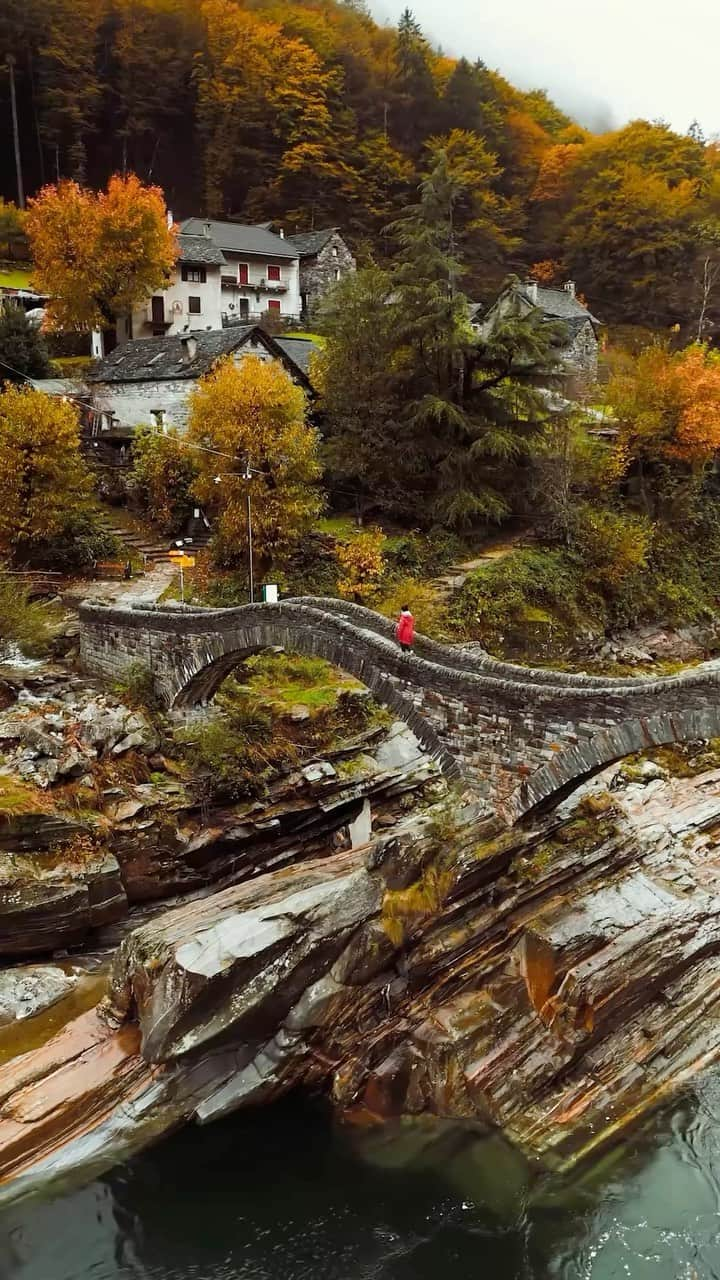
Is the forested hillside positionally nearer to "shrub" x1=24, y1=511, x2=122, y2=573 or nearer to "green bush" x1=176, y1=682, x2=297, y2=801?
"shrub" x1=24, y1=511, x2=122, y2=573

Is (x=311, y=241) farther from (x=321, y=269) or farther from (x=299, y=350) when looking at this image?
(x=299, y=350)

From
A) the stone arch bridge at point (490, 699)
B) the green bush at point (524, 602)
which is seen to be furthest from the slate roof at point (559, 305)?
the stone arch bridge at point (490, 699)

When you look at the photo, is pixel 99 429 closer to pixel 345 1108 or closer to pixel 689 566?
pixel 689 566

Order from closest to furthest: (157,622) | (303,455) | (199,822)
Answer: (199,822) → (157,622) → (303,455)

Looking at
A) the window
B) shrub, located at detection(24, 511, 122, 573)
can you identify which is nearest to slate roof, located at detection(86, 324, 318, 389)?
shrub, located at detection(24, 511, 122, 573)

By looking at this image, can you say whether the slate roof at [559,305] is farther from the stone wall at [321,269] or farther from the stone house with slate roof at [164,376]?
the stone house with slate roof at [164,376]

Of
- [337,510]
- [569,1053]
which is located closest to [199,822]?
[569,1053]
